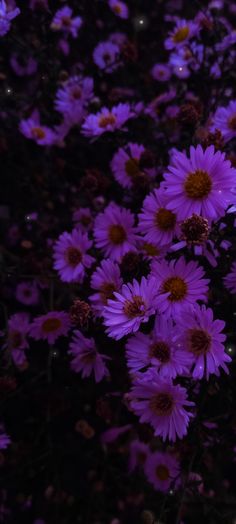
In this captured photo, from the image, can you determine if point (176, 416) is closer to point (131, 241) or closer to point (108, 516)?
point (131, 241)

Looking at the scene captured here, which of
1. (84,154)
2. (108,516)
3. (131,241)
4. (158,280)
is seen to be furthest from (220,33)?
(108,516)

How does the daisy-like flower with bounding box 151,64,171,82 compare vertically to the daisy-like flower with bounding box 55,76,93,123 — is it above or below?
above

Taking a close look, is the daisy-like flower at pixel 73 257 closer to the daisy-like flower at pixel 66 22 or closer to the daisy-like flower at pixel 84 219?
the daisy-like flower at pixel 84 219

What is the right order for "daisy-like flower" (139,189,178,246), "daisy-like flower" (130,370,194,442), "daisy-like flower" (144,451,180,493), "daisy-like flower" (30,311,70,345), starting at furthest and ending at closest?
"daisy-like flower" (144,451,180,493), "daisy-like flower" (30,311,70,345), "daisy-like flower" (139,189,178,246), "daisy-like flower" (130,370,194,442)

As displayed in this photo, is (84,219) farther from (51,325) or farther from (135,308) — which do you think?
(135,308)

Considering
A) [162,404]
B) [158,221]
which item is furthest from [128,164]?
[162,404]

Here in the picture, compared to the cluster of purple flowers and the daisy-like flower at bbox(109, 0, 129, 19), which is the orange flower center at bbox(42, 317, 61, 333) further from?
the daisy-like flower at bbox(109, 0, 129, 19)

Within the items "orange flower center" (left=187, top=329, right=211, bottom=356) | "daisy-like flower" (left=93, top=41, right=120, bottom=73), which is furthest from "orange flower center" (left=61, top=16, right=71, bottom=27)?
"orange flower center" (left=187, top=329, right=211, bottom=356)
